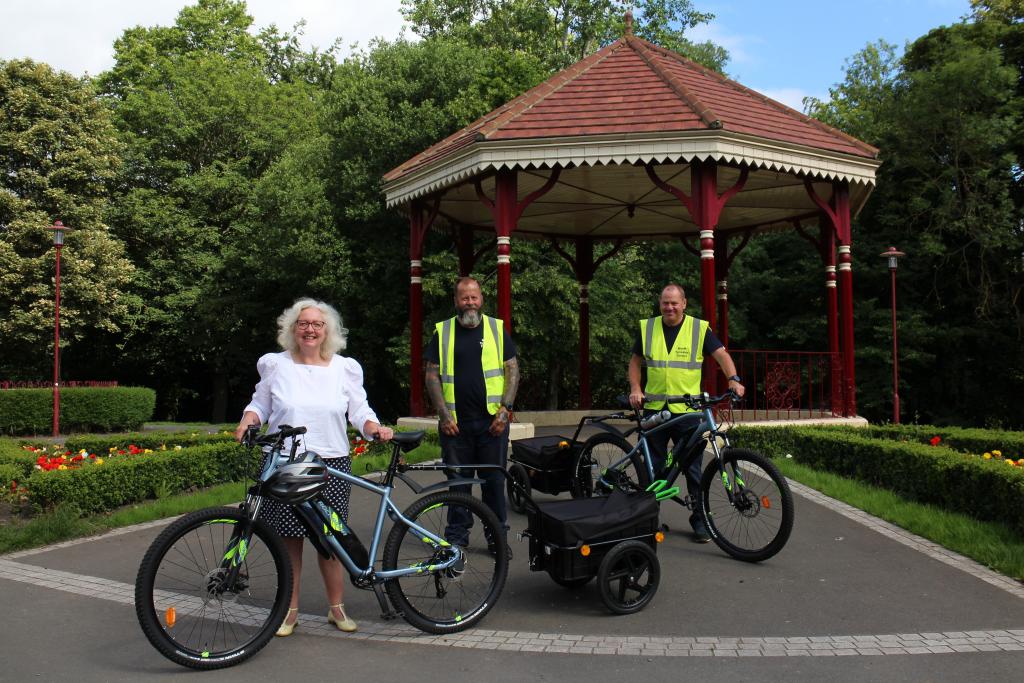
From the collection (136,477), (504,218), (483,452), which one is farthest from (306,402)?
(504,218)

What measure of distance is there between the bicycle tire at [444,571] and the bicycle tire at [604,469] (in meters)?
1.65

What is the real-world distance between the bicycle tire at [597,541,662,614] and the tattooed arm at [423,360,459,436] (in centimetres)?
137

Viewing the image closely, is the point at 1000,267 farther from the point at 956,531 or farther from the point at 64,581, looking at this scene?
the point at 64,581

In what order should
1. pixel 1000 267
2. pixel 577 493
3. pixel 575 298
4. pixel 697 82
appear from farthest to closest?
pixel 1000 267 < pixel 575 298 < pixel 697 82 < pixel 577 493

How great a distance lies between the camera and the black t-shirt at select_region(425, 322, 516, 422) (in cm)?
557

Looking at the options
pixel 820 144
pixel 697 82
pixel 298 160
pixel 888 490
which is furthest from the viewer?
pixel 298 160

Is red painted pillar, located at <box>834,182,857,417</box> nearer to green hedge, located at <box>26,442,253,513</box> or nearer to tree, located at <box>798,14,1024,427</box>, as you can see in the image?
green hedge, located at <box>26,442,253,513</box>

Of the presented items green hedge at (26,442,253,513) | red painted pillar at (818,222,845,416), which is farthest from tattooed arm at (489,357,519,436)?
red painted pillar at (818,222,845,416)

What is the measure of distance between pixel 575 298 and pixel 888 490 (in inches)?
461

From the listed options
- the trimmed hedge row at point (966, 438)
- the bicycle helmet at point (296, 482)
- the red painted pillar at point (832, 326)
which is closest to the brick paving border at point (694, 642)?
the bicycle helmet at point (296, 482)

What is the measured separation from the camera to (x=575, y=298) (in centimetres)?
1962

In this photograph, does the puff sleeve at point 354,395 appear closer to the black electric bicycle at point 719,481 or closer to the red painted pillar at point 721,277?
the black electric bicycle at point 719,481

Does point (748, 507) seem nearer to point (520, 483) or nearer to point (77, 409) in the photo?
point (520, 483)

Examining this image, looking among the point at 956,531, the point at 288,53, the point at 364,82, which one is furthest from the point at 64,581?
the point at 288,53
